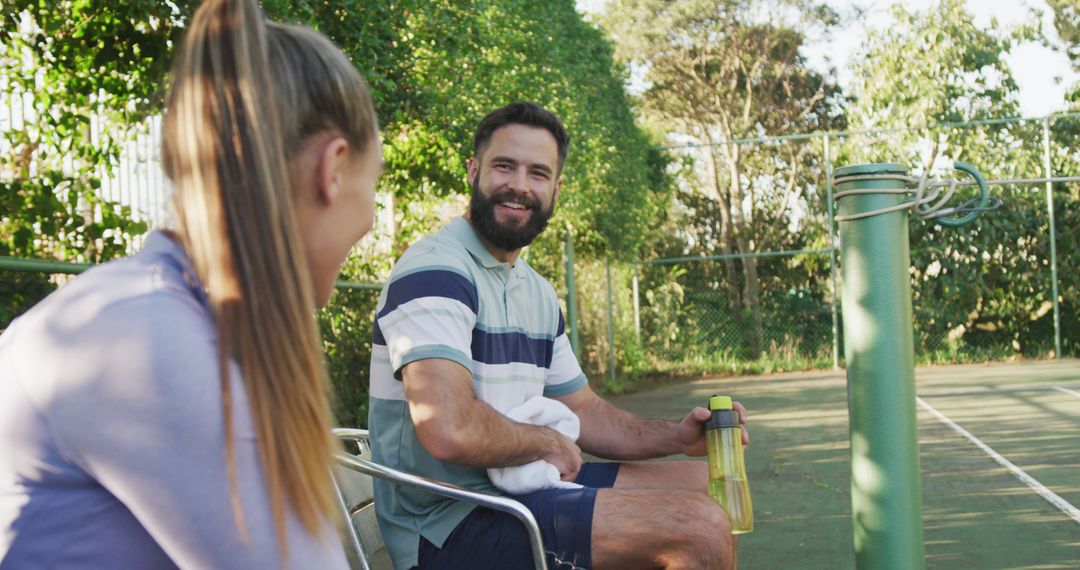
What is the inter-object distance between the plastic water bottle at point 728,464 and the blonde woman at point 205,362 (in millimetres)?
1513

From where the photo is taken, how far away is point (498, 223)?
259 cm

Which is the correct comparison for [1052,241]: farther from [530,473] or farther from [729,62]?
[530,473]

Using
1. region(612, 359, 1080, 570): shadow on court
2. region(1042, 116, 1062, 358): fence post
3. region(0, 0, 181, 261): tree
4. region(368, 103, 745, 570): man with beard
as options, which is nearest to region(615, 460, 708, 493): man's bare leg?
region(368, 103, 745, 570): man with beard

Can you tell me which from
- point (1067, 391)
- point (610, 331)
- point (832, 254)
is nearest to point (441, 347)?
point (1067, 391)

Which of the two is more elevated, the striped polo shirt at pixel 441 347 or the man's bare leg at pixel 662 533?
the striped polo shirt at pixel 441 347

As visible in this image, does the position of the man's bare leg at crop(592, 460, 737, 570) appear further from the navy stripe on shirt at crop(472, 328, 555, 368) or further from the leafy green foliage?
the leafy green foliage

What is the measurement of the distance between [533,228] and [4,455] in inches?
73.1

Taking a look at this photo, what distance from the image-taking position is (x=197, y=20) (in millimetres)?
929

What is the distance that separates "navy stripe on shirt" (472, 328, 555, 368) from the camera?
2.31 metres

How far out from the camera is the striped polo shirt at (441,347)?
2.14m

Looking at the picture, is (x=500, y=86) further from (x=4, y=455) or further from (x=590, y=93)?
(x=4, y=455)

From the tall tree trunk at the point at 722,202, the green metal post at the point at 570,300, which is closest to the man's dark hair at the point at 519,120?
the green metal post at the point at 570,300

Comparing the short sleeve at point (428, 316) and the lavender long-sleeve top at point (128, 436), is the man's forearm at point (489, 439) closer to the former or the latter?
the short sleeve at point (428, 316)

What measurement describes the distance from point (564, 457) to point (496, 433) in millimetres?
219
